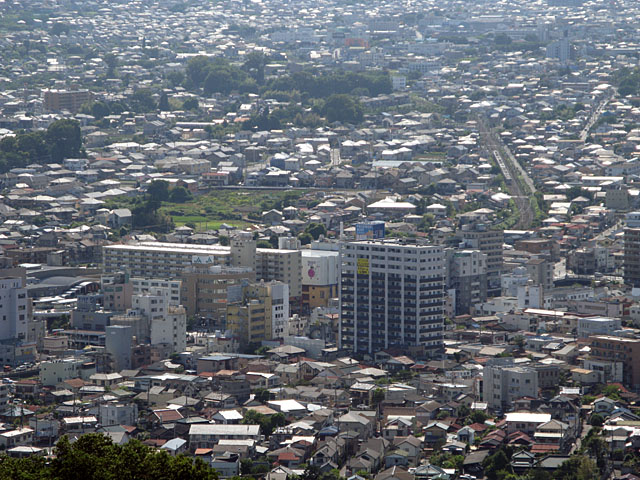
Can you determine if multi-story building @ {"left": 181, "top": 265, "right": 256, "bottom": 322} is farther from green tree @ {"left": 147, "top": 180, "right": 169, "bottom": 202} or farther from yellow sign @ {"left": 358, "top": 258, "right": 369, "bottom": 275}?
green tree @ {"left": 147, "top": 180, "right": 169, "bottom": 202}

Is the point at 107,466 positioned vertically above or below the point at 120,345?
above

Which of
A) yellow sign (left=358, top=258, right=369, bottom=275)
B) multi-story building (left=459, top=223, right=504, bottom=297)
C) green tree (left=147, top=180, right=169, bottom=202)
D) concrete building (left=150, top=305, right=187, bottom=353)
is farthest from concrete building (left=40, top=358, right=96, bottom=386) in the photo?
green tree (left=147, top=180, right=169, bottom=202)

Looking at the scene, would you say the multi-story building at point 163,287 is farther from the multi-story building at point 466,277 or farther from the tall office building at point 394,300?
the multi-story building at point 466,277

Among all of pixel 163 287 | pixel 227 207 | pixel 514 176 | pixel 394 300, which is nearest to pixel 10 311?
pixel 163 287

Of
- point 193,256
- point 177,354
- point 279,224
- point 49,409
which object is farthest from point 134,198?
point 49,409

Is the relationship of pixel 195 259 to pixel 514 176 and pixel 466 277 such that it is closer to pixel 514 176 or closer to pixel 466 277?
pixel 466 277

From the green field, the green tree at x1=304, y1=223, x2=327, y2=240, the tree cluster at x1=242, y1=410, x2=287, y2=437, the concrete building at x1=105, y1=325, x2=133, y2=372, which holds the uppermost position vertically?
the green field
